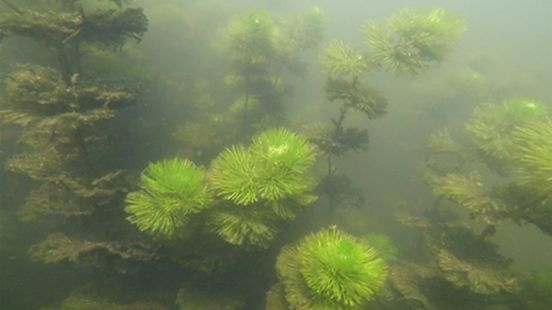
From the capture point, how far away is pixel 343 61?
6.03m

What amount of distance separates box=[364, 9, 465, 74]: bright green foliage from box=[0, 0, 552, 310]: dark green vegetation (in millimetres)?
23

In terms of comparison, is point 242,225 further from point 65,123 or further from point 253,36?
point 253,36

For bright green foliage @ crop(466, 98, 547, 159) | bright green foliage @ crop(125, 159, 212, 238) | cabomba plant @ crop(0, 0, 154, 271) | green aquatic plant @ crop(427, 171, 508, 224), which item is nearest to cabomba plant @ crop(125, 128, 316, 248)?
bright green foliage @ crop(125, 159, 212, 238)

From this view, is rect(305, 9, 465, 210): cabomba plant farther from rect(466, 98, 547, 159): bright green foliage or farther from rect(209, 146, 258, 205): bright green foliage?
rect(209, 146, 258, 205): bright green foliage

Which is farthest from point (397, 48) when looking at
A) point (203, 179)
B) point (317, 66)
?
point (317, 66)

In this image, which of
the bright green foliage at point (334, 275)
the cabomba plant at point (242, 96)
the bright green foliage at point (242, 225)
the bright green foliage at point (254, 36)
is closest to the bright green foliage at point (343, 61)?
the bright green foliage at point (242, 225)

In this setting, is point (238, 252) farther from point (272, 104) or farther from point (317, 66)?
point (317, 66)

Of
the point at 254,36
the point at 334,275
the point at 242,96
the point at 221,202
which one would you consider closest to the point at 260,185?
the point at 221,202

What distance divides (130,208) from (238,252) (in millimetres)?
1605

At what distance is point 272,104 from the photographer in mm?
10570

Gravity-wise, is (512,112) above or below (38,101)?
above

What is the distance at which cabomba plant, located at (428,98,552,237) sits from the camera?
12.4ft

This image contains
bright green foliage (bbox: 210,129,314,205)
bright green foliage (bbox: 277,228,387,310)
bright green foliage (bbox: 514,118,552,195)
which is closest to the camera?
bright green foliage (bbox: 277,228,387,310)

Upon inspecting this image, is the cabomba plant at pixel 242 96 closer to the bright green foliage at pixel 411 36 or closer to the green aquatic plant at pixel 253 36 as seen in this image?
the green aquatic plant at pixel 253 36
